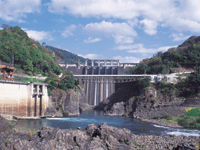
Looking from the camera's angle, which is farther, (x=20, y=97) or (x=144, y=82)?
(x=144, y=82)

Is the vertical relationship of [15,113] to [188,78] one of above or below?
below

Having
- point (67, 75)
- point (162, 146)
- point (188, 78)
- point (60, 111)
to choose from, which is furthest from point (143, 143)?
point (67, 75)

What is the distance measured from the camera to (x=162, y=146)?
84.9 ft

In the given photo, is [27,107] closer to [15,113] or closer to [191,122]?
[15,113]

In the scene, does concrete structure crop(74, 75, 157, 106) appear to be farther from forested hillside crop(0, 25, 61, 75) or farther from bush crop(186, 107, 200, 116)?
bush crop(186, 107, 200, 116)

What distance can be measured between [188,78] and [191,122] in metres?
21.8

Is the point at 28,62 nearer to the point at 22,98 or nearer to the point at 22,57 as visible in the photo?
the point at 22,57

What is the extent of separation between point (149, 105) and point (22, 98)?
33.9 m

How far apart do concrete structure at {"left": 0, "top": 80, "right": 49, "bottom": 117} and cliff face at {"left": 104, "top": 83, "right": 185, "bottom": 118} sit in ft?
71.4

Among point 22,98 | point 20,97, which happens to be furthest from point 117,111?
point 20,97

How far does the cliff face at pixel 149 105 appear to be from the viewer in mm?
54062

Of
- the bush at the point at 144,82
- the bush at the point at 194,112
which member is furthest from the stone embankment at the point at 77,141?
the bush at the point at 144,82

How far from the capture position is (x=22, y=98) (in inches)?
1980

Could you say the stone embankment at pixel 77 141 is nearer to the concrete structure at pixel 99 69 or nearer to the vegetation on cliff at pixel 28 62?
the vegetation on cliff at pixel 28 62
